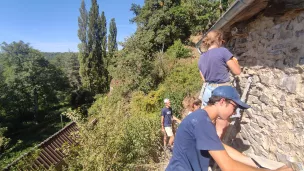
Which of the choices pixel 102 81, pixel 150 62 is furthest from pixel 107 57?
pixel 150 62

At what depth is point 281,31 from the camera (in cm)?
267

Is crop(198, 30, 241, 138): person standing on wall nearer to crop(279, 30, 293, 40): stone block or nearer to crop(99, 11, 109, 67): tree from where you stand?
crop(279, 30, 293, 40): stone block

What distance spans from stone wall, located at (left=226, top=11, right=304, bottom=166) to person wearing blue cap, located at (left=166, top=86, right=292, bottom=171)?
1.02m

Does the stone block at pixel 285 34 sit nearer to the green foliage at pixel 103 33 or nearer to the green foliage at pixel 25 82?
the green foliage at pixel 103 33

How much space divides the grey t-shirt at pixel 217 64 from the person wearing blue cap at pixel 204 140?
116 cm

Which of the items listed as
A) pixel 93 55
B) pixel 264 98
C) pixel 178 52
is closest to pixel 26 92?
pixel 93 55

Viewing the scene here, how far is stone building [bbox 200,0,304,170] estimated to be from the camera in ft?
7.66

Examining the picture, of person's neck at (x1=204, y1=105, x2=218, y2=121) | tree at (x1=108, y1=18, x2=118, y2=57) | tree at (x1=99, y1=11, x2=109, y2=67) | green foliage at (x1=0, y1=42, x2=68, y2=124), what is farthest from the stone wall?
green foliage at (x1=0, y1=42, x2=68, y2=124)

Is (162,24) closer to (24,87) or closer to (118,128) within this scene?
(118,128)

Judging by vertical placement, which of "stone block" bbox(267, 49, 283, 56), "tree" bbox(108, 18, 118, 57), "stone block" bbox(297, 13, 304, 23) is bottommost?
"stone block" bbox(267, 49, 283, 56)

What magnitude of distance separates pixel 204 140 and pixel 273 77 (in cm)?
178

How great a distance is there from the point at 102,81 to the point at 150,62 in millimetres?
15999

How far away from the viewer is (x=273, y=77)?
2.80 metres

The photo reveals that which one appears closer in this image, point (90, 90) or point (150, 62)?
point (150, 62)
